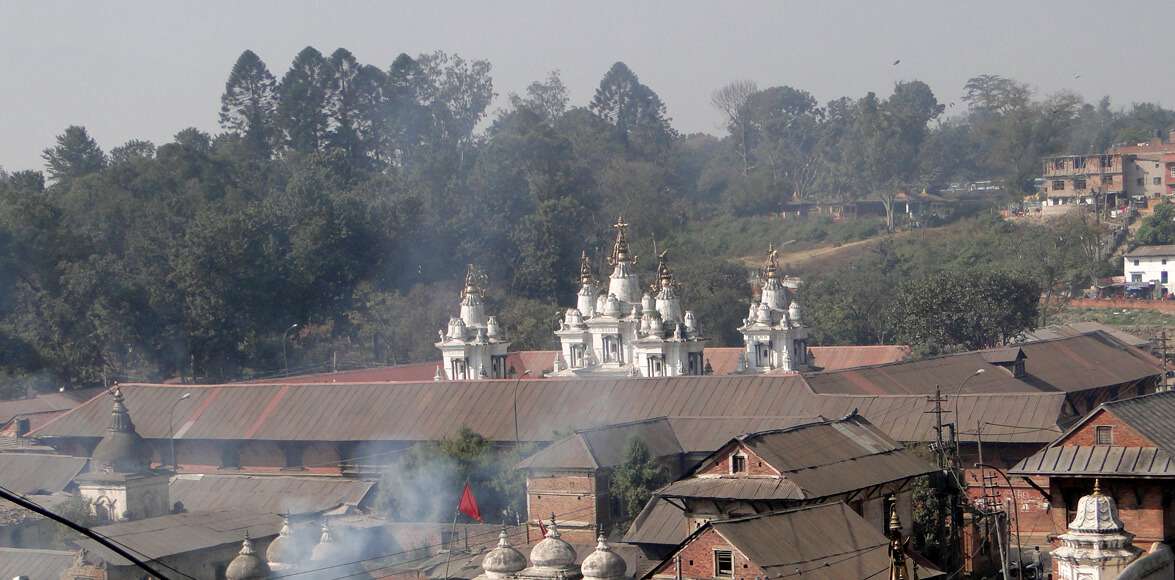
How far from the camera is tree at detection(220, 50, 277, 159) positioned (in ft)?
307

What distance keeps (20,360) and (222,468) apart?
1753 cm

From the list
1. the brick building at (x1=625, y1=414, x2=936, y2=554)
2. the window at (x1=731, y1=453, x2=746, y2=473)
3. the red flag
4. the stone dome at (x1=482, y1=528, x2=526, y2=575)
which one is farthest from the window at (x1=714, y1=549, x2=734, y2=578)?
the red flag

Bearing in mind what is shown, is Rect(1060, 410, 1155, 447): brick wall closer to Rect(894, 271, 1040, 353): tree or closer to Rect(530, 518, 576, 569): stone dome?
Rect(530, 518, 576, 569): stone dome

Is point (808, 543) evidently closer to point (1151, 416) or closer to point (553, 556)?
point (553, 556)

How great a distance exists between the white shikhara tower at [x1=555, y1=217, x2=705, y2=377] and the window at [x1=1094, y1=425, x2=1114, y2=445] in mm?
22553

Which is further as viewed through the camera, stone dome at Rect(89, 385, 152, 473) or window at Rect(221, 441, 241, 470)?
window at Rect(221, 441, 241, 470)

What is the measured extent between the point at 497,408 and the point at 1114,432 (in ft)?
66.2

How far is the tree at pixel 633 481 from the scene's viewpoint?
37469 mm

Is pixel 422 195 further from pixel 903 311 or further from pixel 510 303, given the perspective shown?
pixel 903 311

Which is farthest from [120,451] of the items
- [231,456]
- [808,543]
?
[808,543]

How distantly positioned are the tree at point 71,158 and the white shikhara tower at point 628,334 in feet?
133

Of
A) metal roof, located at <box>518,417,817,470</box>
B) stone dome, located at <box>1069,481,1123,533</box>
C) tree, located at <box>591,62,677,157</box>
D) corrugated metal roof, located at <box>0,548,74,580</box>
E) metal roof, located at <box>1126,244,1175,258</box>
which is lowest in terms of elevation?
corrugated metal roof, located at <box>0,548,74,580</box>

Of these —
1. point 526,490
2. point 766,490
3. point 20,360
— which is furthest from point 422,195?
point 766,490

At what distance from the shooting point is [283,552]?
31922mm
